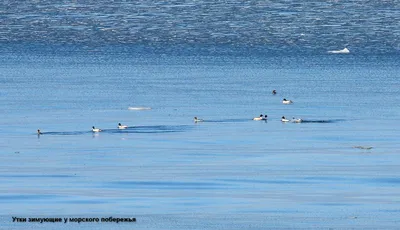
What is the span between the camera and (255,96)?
83.4 m

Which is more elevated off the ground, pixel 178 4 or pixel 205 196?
pixel 205 196

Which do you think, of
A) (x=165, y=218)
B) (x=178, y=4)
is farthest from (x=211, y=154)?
(x=178, y=4)

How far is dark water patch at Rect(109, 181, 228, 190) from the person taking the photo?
50438 mm

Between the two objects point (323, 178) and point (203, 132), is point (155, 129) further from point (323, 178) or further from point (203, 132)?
point (323, 178)

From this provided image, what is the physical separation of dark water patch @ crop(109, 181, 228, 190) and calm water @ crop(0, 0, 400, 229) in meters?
0.04

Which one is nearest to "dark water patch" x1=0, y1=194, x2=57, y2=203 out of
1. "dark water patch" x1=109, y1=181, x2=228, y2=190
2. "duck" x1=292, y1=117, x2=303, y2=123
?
"dark water patch" x1=109, y1=181, x2=228, y2=190

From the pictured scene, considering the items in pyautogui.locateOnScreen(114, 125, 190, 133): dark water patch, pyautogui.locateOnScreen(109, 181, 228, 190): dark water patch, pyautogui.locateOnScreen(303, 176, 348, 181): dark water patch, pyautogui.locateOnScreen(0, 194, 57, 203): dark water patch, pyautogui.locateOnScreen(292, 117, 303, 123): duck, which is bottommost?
pyautogui.locateOnScreen(292, 117, 303, 123): duck

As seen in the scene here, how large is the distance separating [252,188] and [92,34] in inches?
3968

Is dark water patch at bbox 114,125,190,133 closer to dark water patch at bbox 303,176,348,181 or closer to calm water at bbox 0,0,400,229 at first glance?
calm water at bbox 0,0,400,229

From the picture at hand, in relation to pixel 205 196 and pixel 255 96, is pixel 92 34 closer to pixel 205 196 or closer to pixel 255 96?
pixel 255 96

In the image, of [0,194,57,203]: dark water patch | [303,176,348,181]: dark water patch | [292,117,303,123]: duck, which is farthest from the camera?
[292,117,303,123]: duck

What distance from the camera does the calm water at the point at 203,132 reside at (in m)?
46.9

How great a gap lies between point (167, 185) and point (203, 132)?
15204mm

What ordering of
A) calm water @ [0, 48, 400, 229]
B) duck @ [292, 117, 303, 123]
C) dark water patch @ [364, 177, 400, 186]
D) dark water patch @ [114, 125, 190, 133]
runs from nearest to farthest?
calm water @ [0, 48, 400, 229] → dark water patch @ [364, 177, 400, 186] → dark water patch @ [114, 125, 190, 133] → duck @ [292, 117, 303, 123]
